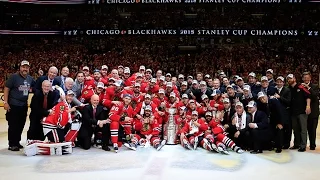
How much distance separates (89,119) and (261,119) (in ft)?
10.7

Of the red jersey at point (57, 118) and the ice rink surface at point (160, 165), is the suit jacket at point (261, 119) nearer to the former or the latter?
the ice rink surface at point (160, 165)

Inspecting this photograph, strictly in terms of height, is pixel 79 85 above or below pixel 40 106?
above

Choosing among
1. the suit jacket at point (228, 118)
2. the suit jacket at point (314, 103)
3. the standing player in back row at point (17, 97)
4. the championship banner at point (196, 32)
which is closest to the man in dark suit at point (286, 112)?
the suit jacket at point (314, 103)

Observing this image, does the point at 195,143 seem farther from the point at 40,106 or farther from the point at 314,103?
the point at 40,106

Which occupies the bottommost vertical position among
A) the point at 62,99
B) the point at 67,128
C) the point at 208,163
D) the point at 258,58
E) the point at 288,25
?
the point at 208,163

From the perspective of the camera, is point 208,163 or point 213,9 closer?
point 208,163

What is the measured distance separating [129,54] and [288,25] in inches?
382

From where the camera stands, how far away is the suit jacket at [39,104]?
6867 millimetres

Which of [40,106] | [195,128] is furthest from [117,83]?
[195,128]

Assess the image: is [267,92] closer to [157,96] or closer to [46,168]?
[157,96]

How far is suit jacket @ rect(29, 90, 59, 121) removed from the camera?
6867mm

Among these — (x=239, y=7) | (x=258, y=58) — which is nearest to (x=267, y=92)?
(x=258, y=58)

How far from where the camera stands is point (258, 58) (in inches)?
865

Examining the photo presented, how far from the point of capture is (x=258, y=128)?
7207 mm
